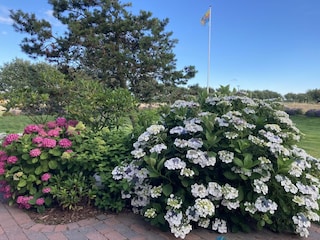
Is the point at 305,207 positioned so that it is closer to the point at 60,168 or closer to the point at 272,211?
the point at 272,211

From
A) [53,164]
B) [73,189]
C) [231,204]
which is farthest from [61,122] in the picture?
[231,204]

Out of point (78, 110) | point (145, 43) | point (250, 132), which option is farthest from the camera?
point (145, 43)

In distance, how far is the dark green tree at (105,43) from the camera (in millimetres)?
8086

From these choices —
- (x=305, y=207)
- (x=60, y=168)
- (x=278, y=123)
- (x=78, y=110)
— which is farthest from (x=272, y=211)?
(x=78, y=110)

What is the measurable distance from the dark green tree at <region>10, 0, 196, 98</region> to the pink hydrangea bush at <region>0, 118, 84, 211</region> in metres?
5.86

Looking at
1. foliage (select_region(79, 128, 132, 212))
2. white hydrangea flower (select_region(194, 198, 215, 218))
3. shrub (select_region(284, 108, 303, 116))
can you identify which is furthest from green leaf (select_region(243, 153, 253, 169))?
shrub (select_region(284, 108, 303, 116))

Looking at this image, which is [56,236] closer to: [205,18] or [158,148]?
[158,148]

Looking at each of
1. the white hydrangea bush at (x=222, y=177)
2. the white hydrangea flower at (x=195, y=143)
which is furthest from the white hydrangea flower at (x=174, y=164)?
the white hydrangea flower at (x=195, y=143)

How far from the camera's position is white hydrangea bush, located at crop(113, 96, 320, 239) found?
1.85 m

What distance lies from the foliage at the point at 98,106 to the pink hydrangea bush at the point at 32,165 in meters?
0.40

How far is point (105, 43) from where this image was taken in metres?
8.27

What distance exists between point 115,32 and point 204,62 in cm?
791

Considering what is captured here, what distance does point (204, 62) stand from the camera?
15117 mm

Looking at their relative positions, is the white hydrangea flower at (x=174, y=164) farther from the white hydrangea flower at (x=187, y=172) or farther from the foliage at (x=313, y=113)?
the foliage at (x=313, y=113)
